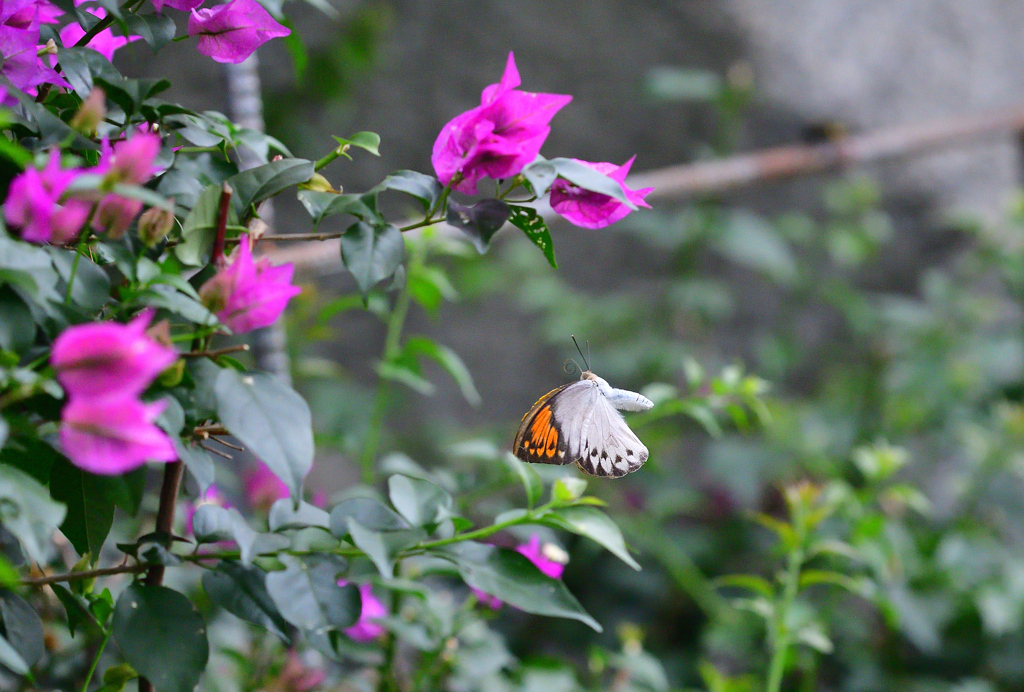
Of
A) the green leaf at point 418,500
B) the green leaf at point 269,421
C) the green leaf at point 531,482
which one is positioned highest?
the green leaf at point 269,421

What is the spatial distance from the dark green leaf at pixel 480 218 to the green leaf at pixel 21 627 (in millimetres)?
242

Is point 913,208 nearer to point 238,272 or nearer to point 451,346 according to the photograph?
point 451,346

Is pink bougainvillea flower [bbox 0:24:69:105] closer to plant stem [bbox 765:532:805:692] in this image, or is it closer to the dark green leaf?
the dark green leaf

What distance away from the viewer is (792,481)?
54.6 inches

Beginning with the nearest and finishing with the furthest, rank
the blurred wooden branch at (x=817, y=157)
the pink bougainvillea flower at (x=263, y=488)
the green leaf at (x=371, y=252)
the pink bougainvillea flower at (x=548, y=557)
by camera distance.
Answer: the green leaf at (x=371, y=252), the pink bougainvillea flower at (x=548, y=557), the pink bougainvillea flower at (x=263, y=488), the blurred wooden branch at (x=817, y=157)

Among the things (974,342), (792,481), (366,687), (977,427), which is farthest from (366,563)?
(974,342)

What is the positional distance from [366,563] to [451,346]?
1547 mm

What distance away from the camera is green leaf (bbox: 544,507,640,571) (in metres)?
0.39

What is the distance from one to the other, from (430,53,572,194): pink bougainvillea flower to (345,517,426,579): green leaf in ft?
0.52

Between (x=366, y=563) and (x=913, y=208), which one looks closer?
(x=366, y=563)

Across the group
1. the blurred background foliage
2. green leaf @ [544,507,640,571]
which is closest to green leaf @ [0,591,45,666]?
green leaf @ [544,507,640,571]

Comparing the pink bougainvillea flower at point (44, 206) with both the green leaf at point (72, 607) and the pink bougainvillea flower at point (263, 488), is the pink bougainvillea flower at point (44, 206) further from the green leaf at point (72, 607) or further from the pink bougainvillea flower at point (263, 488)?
the pink bougainvillea flower at point (263, 488)

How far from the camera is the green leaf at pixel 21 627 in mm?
329

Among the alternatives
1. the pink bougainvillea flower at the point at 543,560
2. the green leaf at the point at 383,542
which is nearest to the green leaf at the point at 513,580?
the green leaf at the point at 383,542
